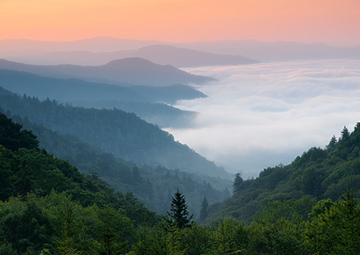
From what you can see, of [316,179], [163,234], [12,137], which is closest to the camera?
[163,234]

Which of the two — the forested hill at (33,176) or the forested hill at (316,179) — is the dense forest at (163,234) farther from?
the forested hill at (316,179)

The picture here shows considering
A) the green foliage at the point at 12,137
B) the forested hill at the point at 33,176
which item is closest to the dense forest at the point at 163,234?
the forested hill at the point at 33,176

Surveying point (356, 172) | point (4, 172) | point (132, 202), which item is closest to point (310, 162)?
point (356, 172)

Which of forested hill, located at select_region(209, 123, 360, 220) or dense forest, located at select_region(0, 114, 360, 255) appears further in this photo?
forested hill, located at select_region(209, 123, 360, 220)

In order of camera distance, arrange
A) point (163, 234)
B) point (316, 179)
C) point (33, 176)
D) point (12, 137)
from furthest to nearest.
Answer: point (316, 179) < point (12, 137) < point (33, 176) < point (163, 234)

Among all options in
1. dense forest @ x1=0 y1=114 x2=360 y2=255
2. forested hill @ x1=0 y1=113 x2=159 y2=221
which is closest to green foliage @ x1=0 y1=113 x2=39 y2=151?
forested hill @ x1=0 y1=113 x2=159 y2=221

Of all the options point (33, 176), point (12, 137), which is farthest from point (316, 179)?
point (12, 137)

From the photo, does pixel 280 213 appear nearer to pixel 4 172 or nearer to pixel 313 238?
pixel 313 238

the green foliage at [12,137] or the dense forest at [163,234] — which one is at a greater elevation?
the green foliage at [12,137]

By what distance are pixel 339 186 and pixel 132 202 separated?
53937 mm

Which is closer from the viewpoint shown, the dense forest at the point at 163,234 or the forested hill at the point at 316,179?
the dense forest at the point at 163,234

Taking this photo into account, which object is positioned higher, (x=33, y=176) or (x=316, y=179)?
(x=316, y=179)

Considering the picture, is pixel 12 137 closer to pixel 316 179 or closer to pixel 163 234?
pixel 163 234

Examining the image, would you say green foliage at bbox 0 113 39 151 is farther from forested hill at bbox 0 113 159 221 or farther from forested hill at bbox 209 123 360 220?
forested hill at bbox 209 123 360 220
